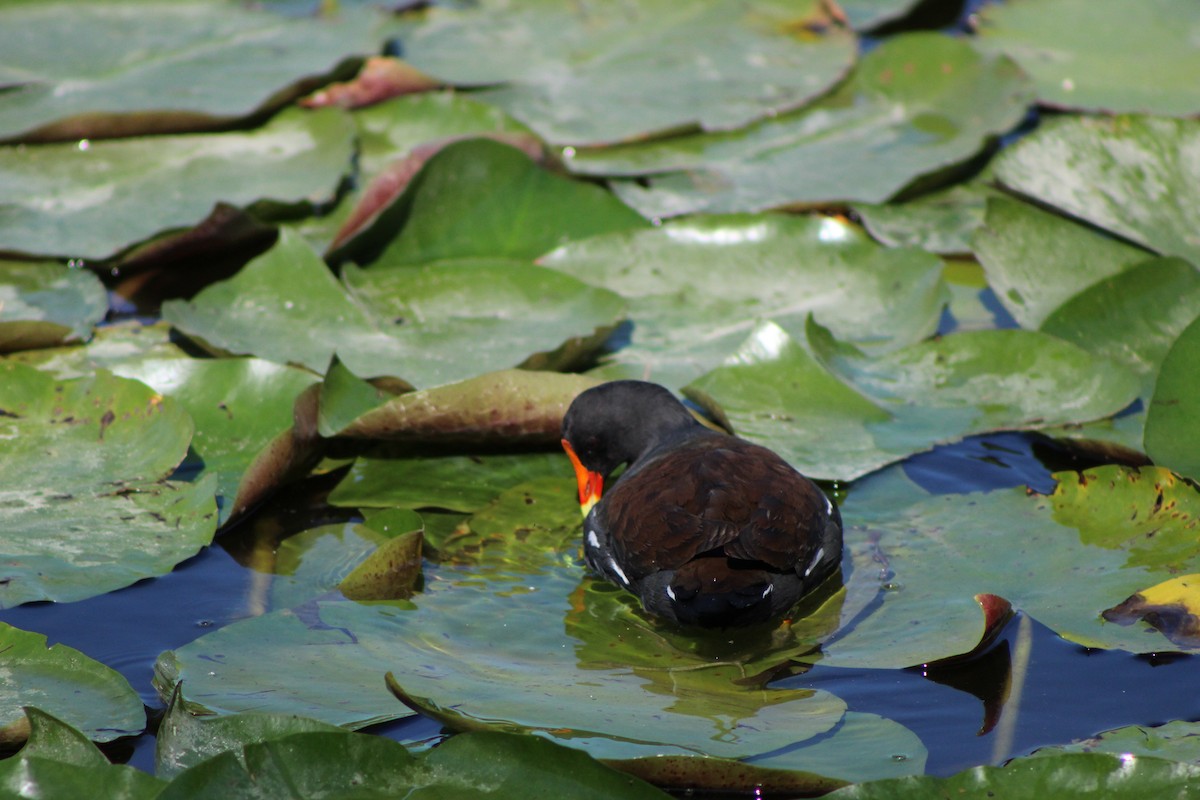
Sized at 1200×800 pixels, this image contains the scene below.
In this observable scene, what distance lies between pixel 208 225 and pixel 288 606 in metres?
1.40

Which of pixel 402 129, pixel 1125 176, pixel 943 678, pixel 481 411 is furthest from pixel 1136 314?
pixel 402 129

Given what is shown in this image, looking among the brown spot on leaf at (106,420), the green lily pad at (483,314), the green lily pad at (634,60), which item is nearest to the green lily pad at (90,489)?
the brown spot on leaf at (106,420)

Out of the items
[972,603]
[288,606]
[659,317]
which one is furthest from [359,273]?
[972,603]

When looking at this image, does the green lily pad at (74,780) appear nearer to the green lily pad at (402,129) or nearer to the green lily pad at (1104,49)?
the green lily pad at (402,129)

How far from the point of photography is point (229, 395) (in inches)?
113

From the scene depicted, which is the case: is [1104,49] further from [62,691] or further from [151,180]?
[62,691]

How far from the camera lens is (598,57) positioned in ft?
14.9

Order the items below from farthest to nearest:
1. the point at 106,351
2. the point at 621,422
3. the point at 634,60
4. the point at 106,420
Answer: the point at 634,60
the point at 106,351
the point at 621,422
the point at 106,420

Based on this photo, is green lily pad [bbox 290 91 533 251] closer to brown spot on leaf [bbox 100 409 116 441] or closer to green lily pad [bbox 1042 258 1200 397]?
brown spot on leaf [bbox 100 409 116 441]

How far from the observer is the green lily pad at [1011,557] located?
2.24 metres

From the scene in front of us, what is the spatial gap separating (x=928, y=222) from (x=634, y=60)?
4.38 ft

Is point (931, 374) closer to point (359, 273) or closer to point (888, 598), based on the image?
point (888, 598)

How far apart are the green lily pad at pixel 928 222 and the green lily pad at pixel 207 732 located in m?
2.37

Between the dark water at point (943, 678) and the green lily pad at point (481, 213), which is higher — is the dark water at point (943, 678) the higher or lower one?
the lower one
